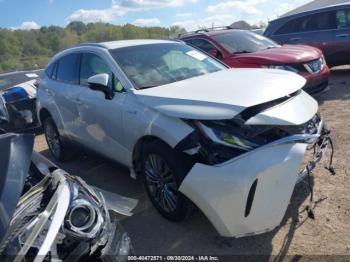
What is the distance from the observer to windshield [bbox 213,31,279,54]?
316 inches

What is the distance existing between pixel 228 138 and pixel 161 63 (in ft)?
5.59

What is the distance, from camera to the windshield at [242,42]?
8.03 meters

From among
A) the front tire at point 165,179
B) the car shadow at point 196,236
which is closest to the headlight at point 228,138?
the front tire at point 165,179

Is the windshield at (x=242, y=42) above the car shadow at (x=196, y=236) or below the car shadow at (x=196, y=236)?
above

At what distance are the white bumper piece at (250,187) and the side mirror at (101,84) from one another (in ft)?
4.98

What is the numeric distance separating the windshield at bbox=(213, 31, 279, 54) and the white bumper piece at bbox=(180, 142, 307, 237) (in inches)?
209

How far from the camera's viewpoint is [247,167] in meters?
2.87

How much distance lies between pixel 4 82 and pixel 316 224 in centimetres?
785

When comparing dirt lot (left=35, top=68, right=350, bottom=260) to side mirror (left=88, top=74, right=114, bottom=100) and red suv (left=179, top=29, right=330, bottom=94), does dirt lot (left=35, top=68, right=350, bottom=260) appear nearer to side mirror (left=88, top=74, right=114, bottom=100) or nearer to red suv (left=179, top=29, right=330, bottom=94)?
side mirror (left=88, top=74, right=114, bottom=100)

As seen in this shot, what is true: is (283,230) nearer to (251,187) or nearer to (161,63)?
(251,187)

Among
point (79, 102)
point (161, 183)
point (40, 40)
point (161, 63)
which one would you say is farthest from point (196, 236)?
point (40, 40)

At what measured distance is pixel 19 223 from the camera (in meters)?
1.98

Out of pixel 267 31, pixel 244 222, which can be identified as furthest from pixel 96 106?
pixel 267 31

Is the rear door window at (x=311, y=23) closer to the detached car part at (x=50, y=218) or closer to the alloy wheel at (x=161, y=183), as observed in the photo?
the alloy wheel at (x=161, y=183)
